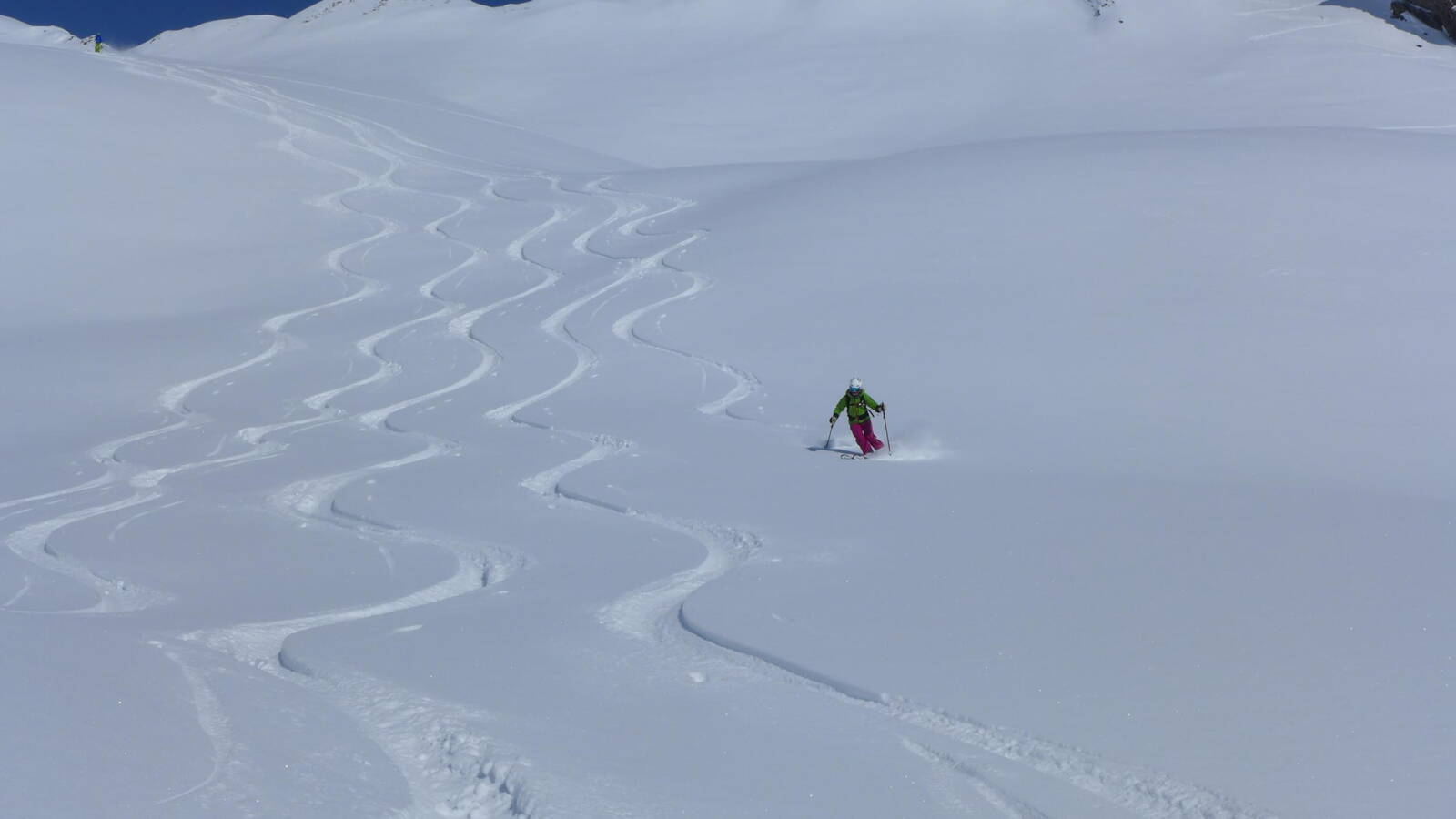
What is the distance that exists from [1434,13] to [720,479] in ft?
108

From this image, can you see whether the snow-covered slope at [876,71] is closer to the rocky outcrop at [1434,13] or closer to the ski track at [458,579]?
the rocky outcrop at [1434,13]

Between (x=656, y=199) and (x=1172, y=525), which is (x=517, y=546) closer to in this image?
(x=1172, y=525)

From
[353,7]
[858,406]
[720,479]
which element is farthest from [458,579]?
[353,7]

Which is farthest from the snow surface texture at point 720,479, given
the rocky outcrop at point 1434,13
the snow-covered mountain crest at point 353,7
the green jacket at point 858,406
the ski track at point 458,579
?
the snow-covered mountain crest at point 353,7

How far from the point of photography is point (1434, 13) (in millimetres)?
33406

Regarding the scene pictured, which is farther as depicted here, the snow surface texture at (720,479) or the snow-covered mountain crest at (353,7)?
the snow-covered mountain crest at (353,7)

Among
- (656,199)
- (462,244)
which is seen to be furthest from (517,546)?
(656,199)

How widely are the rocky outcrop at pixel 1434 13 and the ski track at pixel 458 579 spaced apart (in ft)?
84.3

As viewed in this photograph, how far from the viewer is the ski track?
3834 mm

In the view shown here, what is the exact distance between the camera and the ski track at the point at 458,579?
12.6 ft

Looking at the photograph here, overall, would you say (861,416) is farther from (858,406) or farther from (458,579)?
(458,579)

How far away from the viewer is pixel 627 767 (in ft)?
13.0

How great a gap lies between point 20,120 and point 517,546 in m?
19.4

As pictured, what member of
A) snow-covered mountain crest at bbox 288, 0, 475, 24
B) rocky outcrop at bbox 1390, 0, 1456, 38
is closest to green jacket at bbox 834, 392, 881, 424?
rocky outcrop at bbox 1390, 0, 1456, 38
